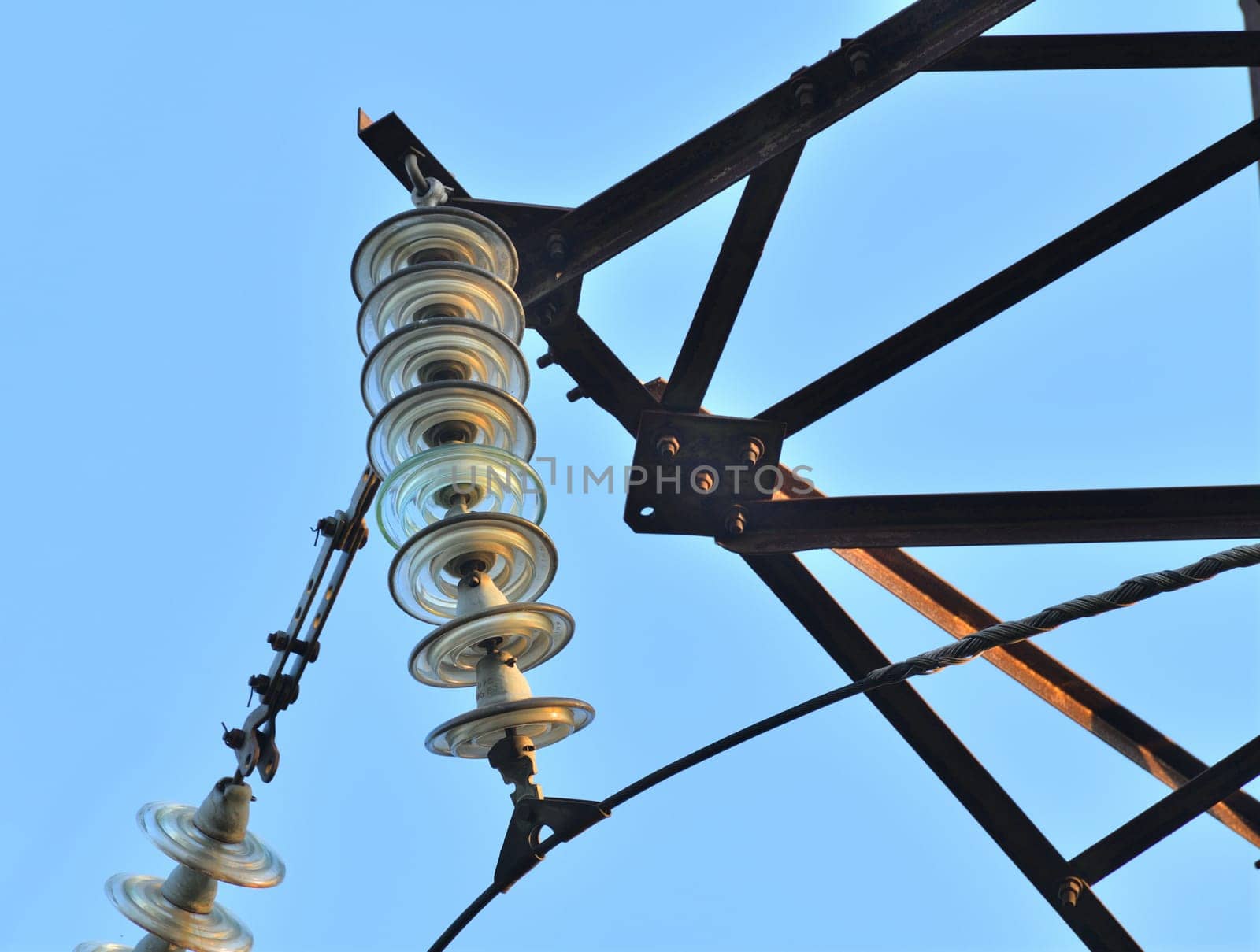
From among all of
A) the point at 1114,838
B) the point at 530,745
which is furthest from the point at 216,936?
the point at 1114,838

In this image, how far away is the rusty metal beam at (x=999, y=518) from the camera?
4043mm

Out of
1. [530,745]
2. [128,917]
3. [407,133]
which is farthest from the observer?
[407,133]

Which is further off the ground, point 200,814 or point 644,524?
point 644,524

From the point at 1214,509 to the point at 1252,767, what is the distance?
0.73m

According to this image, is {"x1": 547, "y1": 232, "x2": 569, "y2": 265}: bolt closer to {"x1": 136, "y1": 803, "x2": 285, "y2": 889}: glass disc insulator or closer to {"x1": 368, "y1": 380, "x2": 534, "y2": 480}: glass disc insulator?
{"x1": 368, "y1": 380, "x2": 534, "y2": 480}: glass disc insulator

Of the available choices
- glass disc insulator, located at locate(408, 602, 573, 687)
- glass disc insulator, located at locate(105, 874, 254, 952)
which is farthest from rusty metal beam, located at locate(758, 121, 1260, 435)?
glass disc insulator, located at locate(105, 874, 254, 952)

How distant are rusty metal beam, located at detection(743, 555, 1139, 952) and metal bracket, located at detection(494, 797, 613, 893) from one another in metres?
1.75

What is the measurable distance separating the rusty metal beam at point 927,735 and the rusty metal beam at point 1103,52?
1.50 m

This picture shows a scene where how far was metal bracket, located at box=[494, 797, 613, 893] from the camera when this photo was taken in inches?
106

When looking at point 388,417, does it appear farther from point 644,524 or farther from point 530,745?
point 644,524

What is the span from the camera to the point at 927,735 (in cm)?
450

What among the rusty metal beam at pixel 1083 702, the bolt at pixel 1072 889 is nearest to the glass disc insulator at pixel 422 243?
the rusty metal beam at pixel 1083 702

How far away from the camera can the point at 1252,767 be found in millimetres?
4207

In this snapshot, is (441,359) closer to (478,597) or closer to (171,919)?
(478,597)
